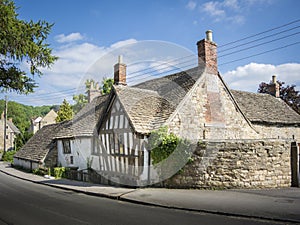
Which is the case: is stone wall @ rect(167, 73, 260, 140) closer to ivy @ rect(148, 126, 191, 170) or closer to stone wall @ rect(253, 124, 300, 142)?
ivy @ rect(148, 126, 191, 170)

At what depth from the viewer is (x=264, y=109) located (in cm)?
2058

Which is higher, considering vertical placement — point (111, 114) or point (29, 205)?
point (111, 114)

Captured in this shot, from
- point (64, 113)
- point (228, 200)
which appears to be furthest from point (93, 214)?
point (64, 113)

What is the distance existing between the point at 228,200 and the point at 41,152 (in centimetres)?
1845

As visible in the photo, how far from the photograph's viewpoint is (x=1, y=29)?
369 inches

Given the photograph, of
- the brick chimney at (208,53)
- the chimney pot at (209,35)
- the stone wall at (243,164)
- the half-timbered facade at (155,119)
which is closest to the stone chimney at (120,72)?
the half-timbered facade at (155,119)

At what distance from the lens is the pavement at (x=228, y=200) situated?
710 cm

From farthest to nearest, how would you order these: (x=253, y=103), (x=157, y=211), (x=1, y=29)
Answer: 1. (x=253, y=103)
2. (x=1, y=29)
3. (x=157, y=211)

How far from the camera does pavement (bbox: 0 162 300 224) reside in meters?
7.10

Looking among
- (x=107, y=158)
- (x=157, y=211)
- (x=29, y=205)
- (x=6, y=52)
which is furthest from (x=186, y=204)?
(x=6, y=52)

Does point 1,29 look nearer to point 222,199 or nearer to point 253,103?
point 222,199

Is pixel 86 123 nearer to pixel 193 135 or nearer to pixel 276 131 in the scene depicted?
pixel 193 135

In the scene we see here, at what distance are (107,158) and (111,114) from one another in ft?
8.08

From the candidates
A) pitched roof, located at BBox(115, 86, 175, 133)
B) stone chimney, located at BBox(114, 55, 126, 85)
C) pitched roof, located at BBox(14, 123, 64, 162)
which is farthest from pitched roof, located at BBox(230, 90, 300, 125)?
pitched roof, located at BBox(14, 123, 64, 162)
